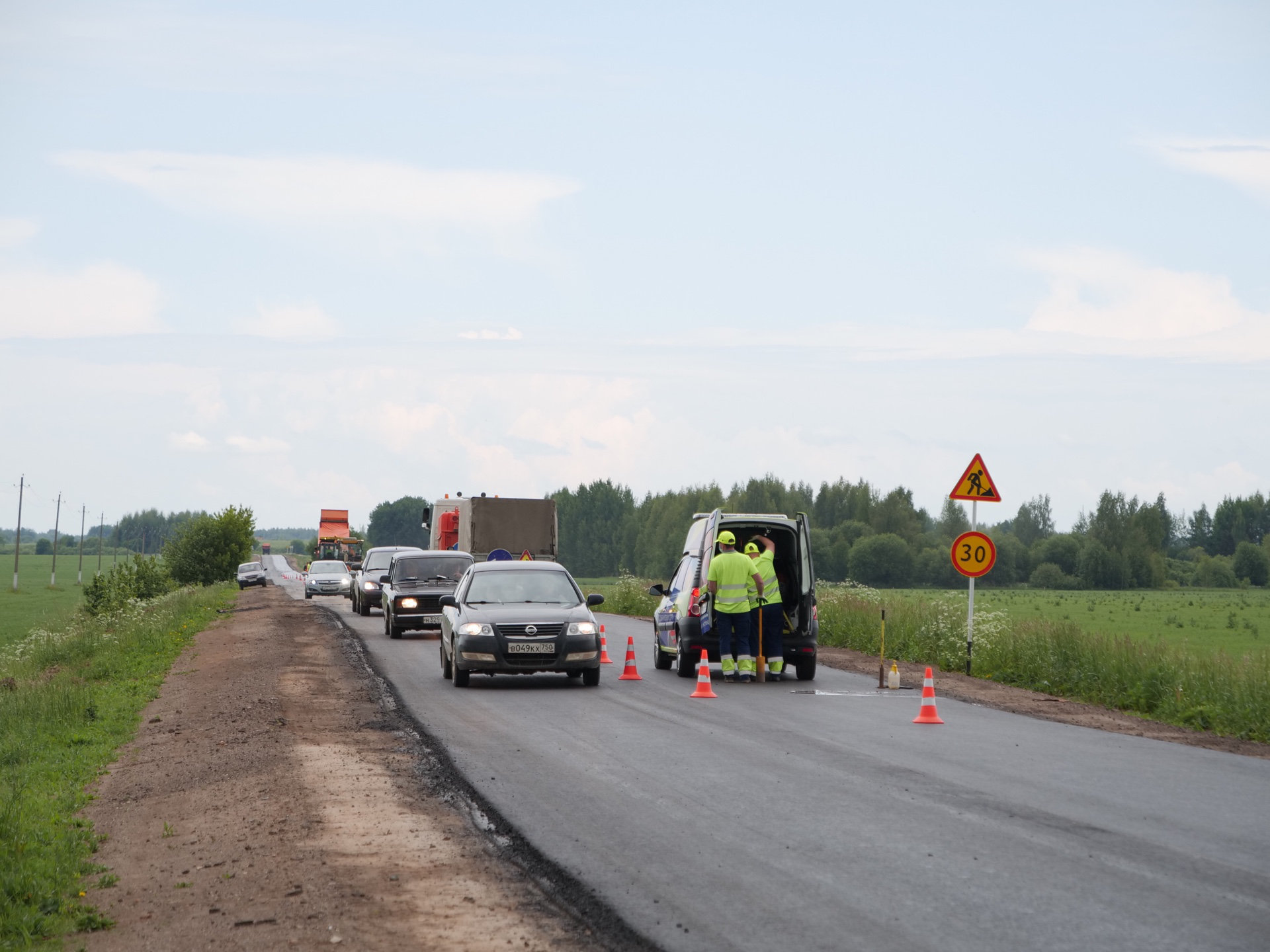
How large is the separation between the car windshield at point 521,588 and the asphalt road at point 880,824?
343cm

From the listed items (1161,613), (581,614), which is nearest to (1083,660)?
(581,614)

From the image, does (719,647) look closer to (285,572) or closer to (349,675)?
(349,675)

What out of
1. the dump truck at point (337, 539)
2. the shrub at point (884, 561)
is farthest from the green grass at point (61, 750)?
the shrub at point (884, 561)

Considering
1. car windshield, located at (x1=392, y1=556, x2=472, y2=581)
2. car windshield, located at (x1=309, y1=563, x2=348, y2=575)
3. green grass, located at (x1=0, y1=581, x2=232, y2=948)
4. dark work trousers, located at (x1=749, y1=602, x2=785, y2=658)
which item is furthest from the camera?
car windshield, located at (x1=309, y1=563, x2=348, y2=575)

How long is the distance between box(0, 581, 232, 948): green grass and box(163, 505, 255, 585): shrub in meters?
46.9

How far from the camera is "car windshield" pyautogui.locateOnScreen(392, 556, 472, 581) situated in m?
28.8

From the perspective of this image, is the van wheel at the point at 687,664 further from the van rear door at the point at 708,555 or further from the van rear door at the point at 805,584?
the van rear door at the point at 805,584

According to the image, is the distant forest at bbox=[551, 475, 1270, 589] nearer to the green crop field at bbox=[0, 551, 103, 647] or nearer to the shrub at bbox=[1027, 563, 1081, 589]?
the shrub at bbox=[1027, 563, 1081, 589]

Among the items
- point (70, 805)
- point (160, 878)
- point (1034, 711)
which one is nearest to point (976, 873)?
point (160, 878)

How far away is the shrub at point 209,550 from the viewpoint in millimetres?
80125

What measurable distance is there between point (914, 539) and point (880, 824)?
470ft

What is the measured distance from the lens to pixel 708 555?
1908cm

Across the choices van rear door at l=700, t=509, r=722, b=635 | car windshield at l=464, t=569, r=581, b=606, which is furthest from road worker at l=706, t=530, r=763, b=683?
car windshield at l=464, t=569, r=581, b=606

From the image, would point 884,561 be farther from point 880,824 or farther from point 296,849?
→ point 296,849
